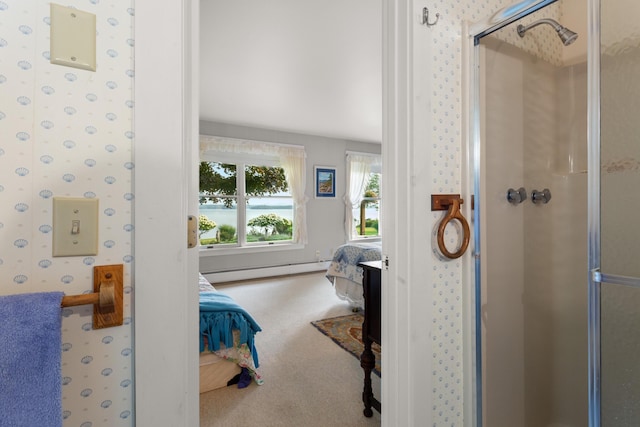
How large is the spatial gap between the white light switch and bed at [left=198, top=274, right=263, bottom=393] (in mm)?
1673

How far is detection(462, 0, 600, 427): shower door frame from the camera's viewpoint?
39.9 inches

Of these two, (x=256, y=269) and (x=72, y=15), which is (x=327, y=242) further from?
(x=72, y=15)

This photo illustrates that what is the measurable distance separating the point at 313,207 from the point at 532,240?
4480mm

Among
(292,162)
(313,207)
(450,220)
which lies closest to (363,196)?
(313,207)

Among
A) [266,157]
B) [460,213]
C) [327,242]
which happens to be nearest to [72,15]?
[460,213]

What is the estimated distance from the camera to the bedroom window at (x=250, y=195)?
5.08 metres

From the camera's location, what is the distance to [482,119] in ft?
4.41

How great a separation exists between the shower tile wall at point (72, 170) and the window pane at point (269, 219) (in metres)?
4.81

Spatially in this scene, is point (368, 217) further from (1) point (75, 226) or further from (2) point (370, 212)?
(1) point (75, 226)

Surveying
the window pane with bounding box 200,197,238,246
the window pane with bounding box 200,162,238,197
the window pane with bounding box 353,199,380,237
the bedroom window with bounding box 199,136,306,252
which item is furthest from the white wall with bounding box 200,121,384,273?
the window pane with bounding box 200,162,238,197

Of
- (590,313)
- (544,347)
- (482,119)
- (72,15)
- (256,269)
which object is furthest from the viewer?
(256,269)

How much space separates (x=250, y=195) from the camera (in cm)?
542

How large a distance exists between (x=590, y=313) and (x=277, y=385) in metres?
1.97

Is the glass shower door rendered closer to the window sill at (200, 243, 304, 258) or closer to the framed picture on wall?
the window sill at (200, 243, 304, 258)
